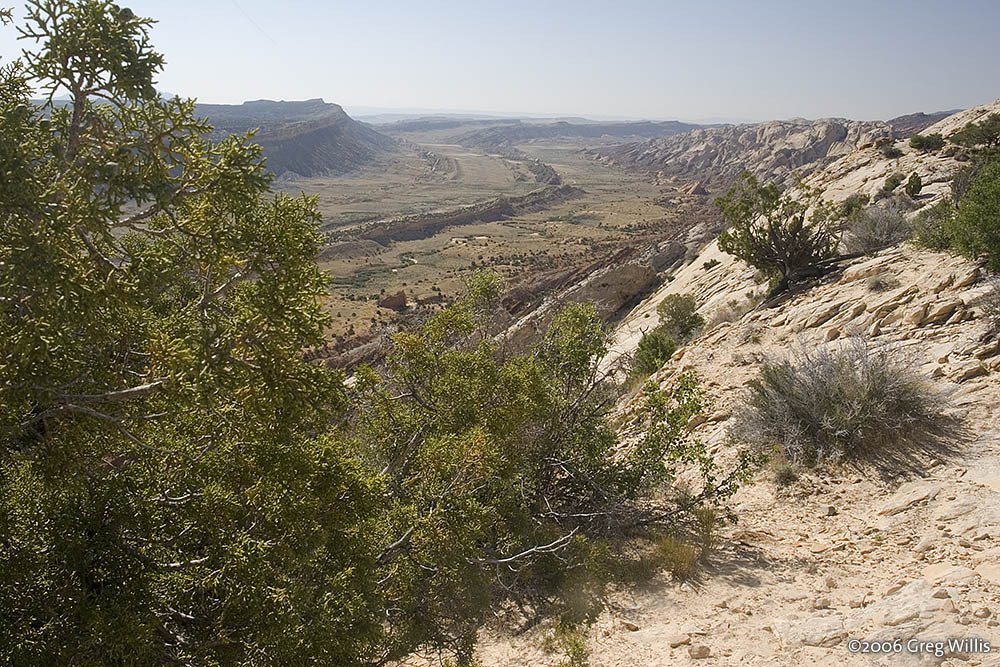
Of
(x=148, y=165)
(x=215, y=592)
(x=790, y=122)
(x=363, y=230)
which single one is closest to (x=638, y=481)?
(x=215, y=592)

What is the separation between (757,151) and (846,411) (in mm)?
123630

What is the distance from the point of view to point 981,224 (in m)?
9.84

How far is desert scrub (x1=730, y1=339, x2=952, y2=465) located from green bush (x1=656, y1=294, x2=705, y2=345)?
27.1 ft

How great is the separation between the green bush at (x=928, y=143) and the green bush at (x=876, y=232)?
15.1 m

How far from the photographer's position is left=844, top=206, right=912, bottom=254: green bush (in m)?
14.9

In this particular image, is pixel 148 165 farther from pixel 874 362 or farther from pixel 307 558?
pixel 874 362

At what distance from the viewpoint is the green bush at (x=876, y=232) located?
14.9 m

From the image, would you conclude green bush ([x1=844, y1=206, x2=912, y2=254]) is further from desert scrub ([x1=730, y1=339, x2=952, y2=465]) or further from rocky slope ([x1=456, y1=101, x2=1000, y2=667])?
desert scrub ([x1=730, y1=339, x2=952, y2=465])

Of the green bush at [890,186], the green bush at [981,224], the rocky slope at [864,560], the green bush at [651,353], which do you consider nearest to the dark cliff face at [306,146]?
the green bush at [890,186]

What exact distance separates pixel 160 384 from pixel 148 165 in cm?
147

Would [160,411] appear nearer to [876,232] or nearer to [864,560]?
[864,560]

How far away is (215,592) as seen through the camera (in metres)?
4.04

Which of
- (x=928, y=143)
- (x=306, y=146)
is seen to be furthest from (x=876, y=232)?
(x=306, y=146)

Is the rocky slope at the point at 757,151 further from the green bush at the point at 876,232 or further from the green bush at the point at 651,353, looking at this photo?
the green bush at the point at 651,353
